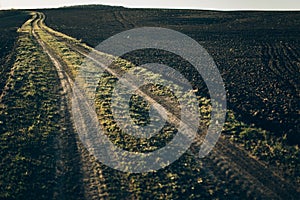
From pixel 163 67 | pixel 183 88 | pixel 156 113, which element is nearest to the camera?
pixel 156 113

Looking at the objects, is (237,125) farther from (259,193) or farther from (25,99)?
(25,99)

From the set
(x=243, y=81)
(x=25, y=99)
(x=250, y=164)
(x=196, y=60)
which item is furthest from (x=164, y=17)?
(x=250, y=164)

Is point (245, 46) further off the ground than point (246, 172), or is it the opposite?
point (245, 46)

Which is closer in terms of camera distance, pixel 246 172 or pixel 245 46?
pixel 246 172

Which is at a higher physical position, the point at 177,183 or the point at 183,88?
the point at 183,88

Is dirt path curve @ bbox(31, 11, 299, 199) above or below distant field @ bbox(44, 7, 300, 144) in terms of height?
below

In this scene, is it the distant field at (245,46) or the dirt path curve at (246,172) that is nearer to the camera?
the dirt path curve at (246,172)

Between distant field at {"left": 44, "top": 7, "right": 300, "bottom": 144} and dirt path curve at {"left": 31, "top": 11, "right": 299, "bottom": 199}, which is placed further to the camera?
distant field at {"left": 44, "top": 7, "right": 300, "bottom": 144}

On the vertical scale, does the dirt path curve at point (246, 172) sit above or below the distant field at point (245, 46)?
below
